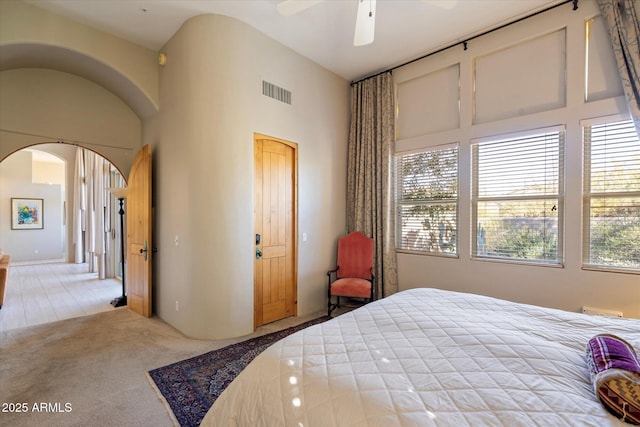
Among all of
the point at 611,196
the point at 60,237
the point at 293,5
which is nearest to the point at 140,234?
the point at 293,5

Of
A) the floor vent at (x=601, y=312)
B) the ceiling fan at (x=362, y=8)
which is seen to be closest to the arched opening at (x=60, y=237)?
the ceiling fan at (x=362, y=8)

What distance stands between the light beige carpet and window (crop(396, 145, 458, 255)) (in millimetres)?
2035

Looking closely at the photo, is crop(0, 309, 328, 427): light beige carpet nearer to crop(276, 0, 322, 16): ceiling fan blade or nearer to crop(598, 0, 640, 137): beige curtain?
crop(276, 0, 322, 16): ceiling fan blade

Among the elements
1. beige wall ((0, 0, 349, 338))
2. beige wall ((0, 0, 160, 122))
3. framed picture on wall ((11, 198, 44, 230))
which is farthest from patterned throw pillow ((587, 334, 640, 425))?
framed picture on wall ((11, 198, 44, 230))

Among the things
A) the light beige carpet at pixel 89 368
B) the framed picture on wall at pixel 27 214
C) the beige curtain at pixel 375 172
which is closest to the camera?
the light beige carpet at pixel 89 368

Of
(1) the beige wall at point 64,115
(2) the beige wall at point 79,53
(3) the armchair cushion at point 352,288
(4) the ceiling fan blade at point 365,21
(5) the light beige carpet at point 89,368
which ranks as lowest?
(5) the light beige carpet at point 89,368

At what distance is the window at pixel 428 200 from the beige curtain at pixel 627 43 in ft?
5.02

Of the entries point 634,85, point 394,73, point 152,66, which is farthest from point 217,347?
point 634,85

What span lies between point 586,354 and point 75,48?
498cm

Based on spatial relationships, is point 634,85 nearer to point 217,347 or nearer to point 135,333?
point 217,347

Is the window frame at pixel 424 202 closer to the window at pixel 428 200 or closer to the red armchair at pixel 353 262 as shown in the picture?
the window at pixel 428 200

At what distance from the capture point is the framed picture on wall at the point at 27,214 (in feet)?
27.9

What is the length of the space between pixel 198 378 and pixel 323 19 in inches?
146

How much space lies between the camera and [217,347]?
293cm
